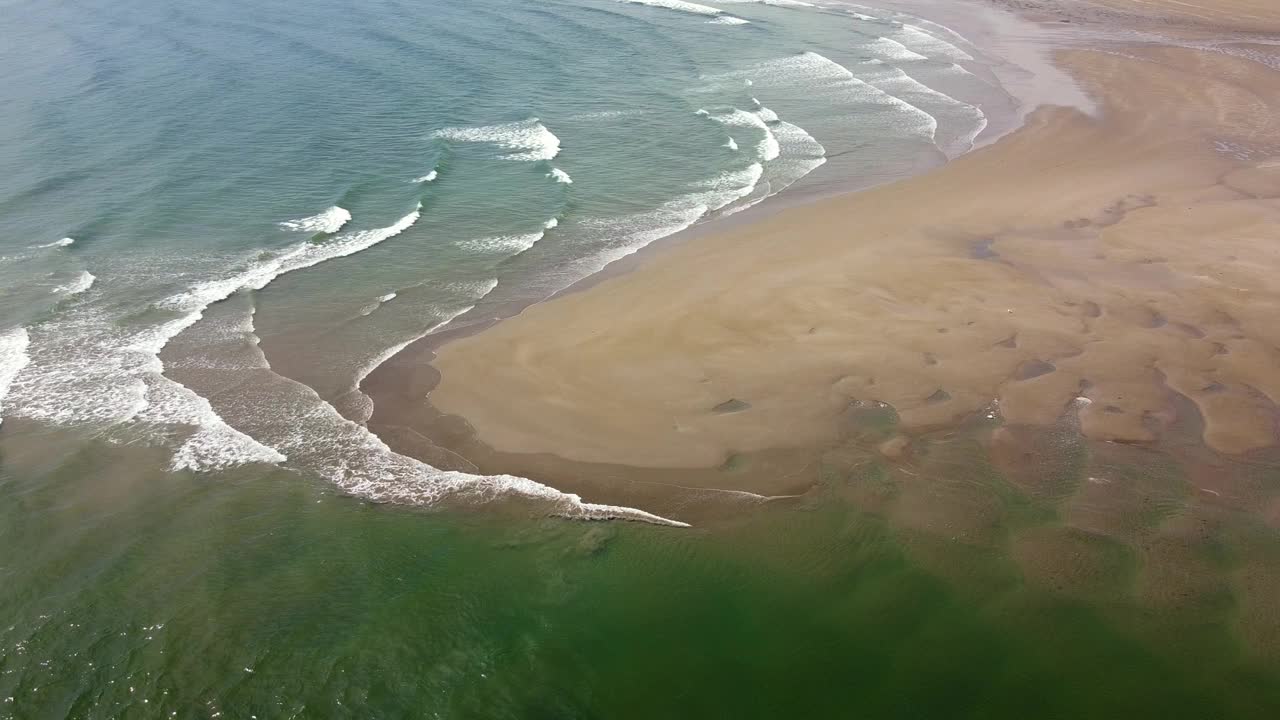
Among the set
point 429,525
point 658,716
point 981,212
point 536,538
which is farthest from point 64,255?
point 981,212

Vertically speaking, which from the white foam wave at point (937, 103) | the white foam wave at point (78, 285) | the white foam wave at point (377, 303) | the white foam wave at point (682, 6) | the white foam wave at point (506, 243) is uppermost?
the white foam wave at point (682, 6)

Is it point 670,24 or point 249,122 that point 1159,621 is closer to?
point 249,122

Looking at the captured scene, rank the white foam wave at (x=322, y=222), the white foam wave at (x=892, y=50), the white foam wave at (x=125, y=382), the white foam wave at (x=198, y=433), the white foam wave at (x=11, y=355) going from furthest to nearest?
the white foam wave at (x=892, y=50) → the white foam wave at (x=322, y=222) → the white foam wave at (x=11, y=355) → the white foam wave at (x=125, y=382) → the white foam wave at (x=198, y=433)

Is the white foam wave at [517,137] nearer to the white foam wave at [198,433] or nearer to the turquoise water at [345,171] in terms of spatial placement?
the turquoise water at [345,171]

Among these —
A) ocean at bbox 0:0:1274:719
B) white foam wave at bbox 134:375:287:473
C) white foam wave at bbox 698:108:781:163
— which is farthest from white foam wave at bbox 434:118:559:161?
white foam wave at bbox 134:375:287:473

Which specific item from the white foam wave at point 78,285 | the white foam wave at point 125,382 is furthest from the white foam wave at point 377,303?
the white foam wave at point 78,285

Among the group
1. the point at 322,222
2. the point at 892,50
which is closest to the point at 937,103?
the point at 892,50

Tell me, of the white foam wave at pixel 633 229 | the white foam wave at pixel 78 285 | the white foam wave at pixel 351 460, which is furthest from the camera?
the white foam wave at pixel 633 229

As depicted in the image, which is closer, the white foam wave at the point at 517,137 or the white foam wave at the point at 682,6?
the white foam wave at the point at 517,137
